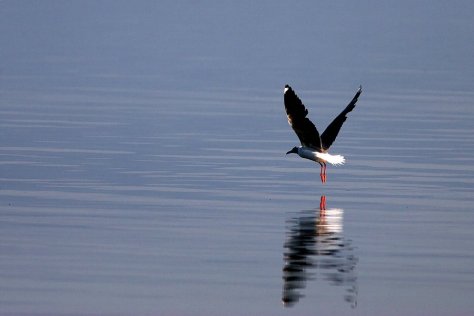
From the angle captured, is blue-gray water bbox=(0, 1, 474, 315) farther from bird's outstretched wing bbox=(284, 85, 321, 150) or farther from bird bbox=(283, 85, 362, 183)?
bird's outstretched wing bbox=(284, 85, 321, 150)

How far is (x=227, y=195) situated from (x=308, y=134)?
1821mm

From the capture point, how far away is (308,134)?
914 inches

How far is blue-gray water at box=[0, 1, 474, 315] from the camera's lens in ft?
50.2

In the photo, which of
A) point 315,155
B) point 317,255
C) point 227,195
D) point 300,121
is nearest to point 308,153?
point 315,155

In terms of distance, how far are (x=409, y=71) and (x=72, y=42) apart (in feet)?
86.2

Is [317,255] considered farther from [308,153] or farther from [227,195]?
Answer: [308,153]

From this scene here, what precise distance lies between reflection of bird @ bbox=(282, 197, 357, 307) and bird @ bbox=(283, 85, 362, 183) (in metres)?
2.68

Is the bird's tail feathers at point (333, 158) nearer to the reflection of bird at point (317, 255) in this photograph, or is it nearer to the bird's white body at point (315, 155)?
the bird's white body at point (315, 155)

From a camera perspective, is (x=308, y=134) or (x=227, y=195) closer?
(x=227, y=195)

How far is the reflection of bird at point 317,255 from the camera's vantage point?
15.6 m

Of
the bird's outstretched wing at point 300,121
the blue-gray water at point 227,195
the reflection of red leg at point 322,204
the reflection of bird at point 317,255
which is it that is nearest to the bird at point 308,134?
the bird's outstretched wing at point 300,121

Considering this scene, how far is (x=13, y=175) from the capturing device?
2345cm

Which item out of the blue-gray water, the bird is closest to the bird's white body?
the bird

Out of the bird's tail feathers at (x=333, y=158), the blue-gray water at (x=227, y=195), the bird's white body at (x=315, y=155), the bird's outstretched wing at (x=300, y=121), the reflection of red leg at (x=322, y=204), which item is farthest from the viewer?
the bird's white body at (x=315, y=155)
